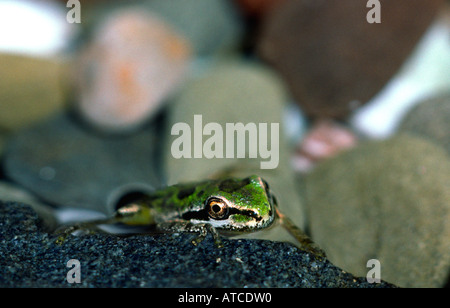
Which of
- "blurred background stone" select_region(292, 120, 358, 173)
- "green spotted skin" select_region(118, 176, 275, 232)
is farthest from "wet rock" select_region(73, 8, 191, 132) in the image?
"green spotted skin" select_region(118, 176, 275, 232)

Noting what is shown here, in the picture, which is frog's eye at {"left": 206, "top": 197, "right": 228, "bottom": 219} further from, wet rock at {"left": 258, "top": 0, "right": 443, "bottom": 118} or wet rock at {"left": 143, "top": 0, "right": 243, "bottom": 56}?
wet rock at {"left": 143, "top": 0, "right": 243, "bottom": 56}

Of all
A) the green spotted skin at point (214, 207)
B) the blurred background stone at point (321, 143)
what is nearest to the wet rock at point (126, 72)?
the blurred background stone at point (321, 143)
